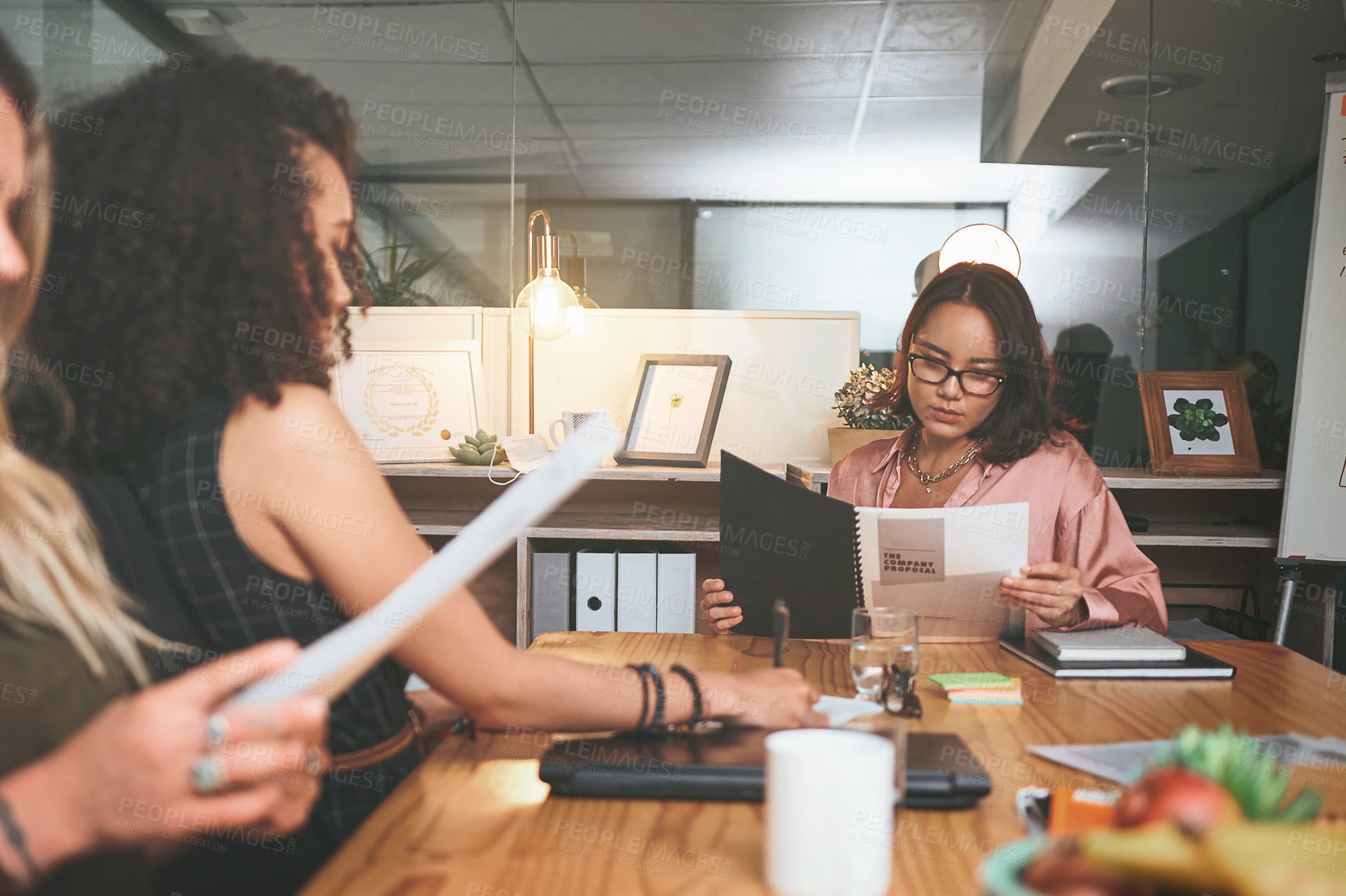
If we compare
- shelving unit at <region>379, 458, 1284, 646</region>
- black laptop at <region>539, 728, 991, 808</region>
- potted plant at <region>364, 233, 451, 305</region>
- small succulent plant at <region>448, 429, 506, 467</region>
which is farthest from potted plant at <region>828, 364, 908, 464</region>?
black laptop at <region>539, 728, 991, 808</region>

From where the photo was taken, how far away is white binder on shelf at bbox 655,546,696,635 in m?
2.76

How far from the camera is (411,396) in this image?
2994 millimetres

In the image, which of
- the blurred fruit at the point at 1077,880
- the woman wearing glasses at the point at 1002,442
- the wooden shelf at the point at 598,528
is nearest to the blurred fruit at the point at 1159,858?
the blurred fruit at the point at 1077,880

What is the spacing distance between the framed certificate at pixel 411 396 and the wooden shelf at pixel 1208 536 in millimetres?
2081

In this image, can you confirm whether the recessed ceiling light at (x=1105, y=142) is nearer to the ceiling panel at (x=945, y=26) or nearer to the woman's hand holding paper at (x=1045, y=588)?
the ceiling panel at (x=945, y=26)

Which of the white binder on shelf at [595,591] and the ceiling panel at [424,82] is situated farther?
the ceiling panel at [424,82]

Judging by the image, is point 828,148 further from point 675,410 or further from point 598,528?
point 598,528

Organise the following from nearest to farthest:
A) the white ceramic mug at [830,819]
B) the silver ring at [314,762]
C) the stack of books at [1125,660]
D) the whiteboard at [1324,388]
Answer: the white ceramic mug at [830,819], the silver ring at [314,762], the stack of books at [1125,660], the whiteboard at [1324,388]

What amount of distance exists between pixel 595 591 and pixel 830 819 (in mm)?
2114

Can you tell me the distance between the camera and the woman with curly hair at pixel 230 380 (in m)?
0.89

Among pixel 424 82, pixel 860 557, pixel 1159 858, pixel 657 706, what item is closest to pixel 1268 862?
pixel 1159 858

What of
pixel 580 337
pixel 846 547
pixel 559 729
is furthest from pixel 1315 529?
pixel 559 729

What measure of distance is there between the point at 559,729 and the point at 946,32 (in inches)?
124

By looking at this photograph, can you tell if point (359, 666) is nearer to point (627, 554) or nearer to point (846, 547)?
point (846, 547)
